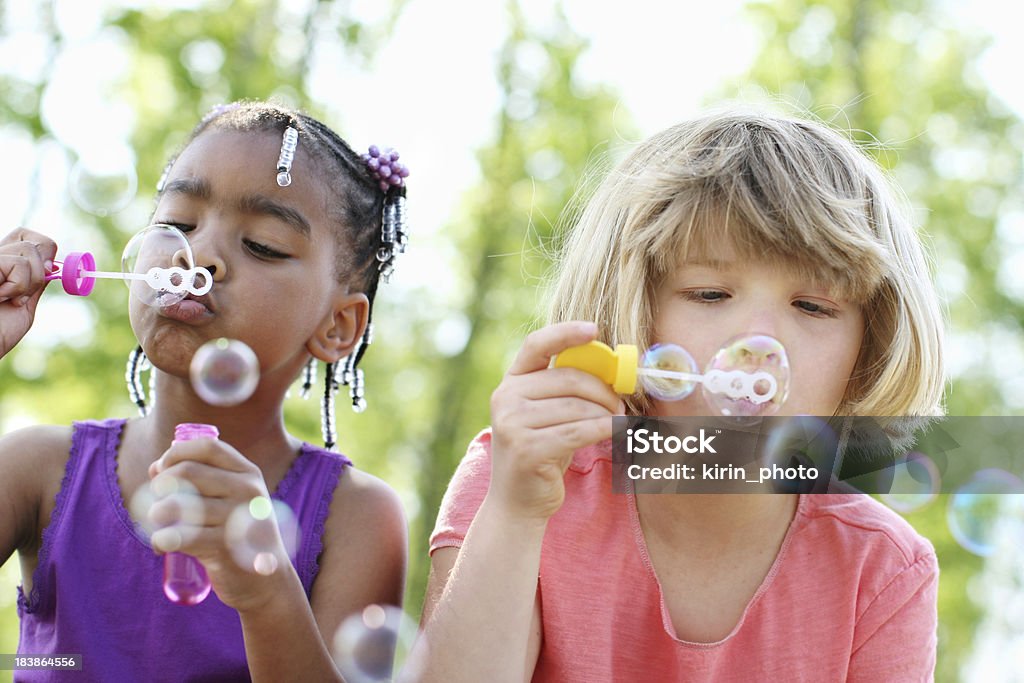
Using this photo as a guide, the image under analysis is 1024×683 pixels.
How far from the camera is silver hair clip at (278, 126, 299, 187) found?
200 cm

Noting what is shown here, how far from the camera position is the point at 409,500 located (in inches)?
375

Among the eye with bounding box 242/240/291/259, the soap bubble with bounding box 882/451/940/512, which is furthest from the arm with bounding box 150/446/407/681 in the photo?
the soap bubble with bounding box 882/451/940/512

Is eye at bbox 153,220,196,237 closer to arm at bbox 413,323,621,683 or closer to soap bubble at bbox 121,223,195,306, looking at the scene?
soap bubble at bbox 121,223,195,306

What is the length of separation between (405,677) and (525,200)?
7.92 m

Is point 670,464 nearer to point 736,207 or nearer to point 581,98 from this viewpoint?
point 736,207

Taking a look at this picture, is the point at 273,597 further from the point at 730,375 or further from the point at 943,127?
the point at 943,127

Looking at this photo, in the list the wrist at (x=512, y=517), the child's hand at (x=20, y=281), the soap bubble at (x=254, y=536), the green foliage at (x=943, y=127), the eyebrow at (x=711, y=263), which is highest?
the green foliage at (x=943, y=127)

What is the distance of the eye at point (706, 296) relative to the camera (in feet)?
5.40

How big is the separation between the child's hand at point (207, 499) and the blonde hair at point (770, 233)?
2.14 ft

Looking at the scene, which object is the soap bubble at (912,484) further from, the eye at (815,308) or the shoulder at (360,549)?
the shoulder at (360,549)

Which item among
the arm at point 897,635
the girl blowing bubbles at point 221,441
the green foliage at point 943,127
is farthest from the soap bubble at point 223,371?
the green foliage at point 943,127

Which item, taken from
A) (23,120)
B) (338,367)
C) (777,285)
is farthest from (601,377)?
(23,120)

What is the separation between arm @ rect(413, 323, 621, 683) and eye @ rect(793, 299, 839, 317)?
1.30ft

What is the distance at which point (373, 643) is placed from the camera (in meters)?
1.82
